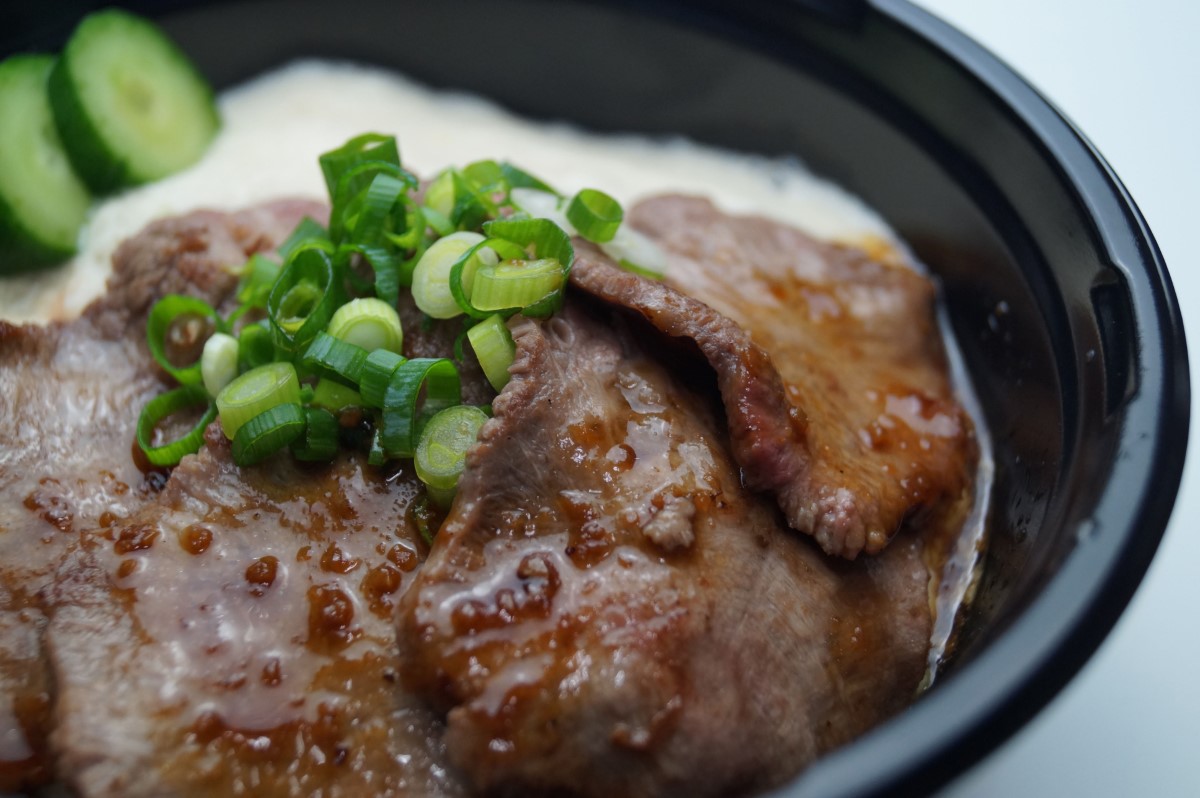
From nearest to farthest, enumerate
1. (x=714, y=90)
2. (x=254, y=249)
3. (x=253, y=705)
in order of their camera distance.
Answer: (x=253, y=705), (x=254, y=249), (x=714, y=90)

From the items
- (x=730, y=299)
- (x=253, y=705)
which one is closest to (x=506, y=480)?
(x=253, y=705)

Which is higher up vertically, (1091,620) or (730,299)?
(1091,620)

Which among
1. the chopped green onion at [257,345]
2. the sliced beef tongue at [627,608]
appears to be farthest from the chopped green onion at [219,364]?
the sliced beef tongue at [627,608]

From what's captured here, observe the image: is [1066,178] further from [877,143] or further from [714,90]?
[714,90]

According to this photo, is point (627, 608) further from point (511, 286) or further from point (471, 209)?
point (471, 209)

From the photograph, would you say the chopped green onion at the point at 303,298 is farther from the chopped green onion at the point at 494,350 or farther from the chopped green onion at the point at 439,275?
the chopped green onion at the point at 494,350

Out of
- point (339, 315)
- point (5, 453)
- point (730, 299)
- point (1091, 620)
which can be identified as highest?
point (1091, 620)
